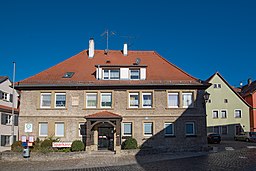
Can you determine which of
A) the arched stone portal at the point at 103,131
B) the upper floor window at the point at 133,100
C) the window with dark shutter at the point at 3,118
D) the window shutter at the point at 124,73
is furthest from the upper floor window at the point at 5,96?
the upper floor window at the point at 133,100

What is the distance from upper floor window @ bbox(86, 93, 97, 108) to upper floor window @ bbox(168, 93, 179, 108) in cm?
721

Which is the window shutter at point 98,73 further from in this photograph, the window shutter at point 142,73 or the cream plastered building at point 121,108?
the window shutter at point 142,73

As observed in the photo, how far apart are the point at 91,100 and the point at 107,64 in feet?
12.8

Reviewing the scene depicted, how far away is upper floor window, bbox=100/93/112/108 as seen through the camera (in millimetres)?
27969

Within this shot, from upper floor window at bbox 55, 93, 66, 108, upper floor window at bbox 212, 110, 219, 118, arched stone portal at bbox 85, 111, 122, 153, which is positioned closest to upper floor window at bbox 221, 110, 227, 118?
upper floor window at bbox 212, 110, 219, 118

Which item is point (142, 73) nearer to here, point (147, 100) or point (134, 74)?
point (134, 74)

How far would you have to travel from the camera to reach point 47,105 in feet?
92.2

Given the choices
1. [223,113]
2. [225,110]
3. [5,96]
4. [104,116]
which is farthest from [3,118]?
[225,110]

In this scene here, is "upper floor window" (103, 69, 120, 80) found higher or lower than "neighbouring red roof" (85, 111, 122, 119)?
higher

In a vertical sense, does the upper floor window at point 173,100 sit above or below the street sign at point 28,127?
above

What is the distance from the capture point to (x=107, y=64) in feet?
94.3

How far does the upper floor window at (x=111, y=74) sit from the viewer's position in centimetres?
2867

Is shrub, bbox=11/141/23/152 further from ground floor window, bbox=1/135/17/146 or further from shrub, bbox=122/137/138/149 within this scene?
ground floor window, bbox=1/135/17/146

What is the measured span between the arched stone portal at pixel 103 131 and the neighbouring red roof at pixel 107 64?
360cm
